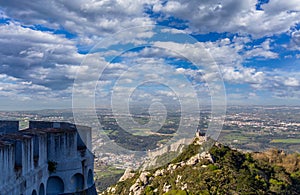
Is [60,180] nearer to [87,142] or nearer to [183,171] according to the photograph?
[87,142]

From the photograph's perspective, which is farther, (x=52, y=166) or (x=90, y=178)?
(x=90, y=178)

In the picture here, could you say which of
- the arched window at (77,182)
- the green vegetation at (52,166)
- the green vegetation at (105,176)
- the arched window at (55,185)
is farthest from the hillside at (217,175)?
the green vegetation at (52,166)

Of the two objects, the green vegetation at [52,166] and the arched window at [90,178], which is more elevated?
the green vegetation at [52,166]

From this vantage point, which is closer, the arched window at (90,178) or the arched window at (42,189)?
the arched window at (42,189)

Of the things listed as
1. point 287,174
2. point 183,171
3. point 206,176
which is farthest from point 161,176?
point 287,174

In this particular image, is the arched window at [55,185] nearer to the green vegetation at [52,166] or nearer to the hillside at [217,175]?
the green vegetation at [52,166]

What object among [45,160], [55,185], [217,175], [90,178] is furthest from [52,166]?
[217,175]

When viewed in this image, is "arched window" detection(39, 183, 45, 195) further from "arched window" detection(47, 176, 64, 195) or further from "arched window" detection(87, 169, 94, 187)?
"arched window" detection(87, 169, 94, 187)

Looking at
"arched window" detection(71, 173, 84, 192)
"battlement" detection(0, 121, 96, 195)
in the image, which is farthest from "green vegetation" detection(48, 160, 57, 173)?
"arched window" detection(71, 173, 84, 192)

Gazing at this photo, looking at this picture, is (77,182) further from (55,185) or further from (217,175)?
(217,175)
